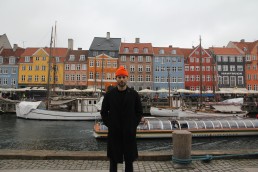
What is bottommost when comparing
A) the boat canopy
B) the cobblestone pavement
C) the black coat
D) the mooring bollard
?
the boat canopy

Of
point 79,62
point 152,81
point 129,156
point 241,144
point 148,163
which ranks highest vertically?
point 79,62

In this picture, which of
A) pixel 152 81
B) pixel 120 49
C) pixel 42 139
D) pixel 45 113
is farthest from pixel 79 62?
pixel 42 139

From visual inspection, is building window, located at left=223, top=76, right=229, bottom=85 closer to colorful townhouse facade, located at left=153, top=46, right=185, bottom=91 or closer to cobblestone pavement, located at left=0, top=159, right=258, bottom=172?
colorful townhouse facade, located at left=153, top=46, right=185, bottom=91

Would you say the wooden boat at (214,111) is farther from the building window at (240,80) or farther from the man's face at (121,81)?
the man's face at (121,81)

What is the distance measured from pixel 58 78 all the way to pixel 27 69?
6.65m

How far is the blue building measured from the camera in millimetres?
53719

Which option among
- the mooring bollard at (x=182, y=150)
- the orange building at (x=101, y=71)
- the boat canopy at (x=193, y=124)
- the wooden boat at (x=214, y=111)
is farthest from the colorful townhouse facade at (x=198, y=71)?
the mooring bollard at (x=182, y=150)

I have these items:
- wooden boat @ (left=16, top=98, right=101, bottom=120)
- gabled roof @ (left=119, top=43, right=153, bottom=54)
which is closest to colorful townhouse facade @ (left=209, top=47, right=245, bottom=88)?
gabled roof @ (left=119, top=43, right=153, bottom=54)

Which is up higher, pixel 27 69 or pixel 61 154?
pixel 27 69

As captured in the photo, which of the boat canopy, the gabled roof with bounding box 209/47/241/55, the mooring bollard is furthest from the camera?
the gabled roof with bounding box 209/47/241/55

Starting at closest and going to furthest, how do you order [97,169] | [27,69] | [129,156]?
[129,156], [97,169], [27,69]

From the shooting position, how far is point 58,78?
52531 millimetres

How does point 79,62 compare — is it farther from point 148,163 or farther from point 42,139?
point 148,163

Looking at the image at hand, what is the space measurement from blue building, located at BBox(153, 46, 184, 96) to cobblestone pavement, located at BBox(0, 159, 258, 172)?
1878 inches
